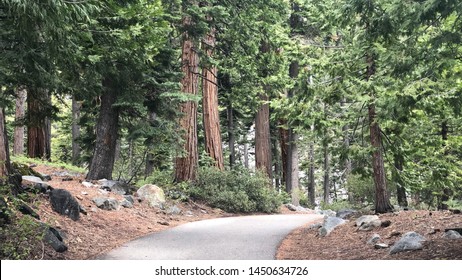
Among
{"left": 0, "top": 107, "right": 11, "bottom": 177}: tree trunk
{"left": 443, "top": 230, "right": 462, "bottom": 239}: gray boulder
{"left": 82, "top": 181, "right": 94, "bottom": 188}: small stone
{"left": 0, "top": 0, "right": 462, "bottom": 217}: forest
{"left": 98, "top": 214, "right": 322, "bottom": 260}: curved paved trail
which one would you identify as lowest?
{"left": 98, "top": 214, "right": 322, "bottom": 260}: curved paved trail

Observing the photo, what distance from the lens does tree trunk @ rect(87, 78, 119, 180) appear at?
10586 mm

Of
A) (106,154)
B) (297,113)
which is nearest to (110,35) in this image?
(297,113)

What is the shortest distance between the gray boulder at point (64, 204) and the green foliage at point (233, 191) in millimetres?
5309

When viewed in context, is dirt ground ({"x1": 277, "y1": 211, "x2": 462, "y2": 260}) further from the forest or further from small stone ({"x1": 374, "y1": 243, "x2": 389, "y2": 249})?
the forest

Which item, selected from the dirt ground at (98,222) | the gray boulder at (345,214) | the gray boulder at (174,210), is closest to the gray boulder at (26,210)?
the dirt ground at (98,222)

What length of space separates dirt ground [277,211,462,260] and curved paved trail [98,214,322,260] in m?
0.38

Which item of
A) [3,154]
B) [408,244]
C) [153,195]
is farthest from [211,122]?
[408,244]

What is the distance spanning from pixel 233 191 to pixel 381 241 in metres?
7.10

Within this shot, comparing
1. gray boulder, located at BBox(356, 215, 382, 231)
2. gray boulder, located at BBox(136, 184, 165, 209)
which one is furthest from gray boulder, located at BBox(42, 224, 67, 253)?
gray boulder, located at BBox(356, 215, 382, 231)

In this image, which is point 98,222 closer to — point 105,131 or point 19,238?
point 19,238

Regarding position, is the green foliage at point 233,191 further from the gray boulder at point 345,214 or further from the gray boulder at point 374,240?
the gray boulder at point 374,240

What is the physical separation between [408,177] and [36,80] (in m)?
8.96

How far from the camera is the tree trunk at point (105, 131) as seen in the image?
1059 cm

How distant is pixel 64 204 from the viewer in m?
7.33
